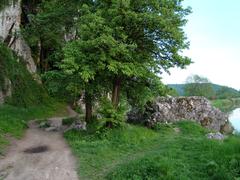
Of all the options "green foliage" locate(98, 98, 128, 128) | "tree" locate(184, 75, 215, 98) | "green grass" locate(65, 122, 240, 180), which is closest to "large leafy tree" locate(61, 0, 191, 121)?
"green foliage" locate(98, 98, 128, 128)

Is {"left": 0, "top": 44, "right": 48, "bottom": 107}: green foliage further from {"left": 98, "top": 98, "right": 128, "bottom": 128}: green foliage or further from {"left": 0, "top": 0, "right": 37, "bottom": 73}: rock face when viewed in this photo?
{"left": 98, "top": 98, "right": 128, "bottom": 128}: green foliage

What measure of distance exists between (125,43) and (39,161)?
680 cm

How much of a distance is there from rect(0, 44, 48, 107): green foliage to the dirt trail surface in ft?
30.8

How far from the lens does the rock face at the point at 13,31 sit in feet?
89.9

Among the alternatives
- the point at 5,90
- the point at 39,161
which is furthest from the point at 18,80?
the point at 39,161

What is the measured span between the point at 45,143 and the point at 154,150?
5.31 m

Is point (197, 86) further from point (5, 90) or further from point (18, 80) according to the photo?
point (5, 90)

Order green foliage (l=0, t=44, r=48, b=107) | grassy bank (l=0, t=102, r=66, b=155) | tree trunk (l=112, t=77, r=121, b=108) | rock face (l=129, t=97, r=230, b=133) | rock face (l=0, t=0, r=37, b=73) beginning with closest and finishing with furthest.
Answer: grassy bank (l=0, t=102, r=66, b=155) < tree trunk (l=112, t=77, r=121, b=108) < rock face (l=129, t=97, r=230, b=133) < green foliage (l=0, t=44, r=48, b=107) < rock face (l=0, t=0, r=37, b=73)

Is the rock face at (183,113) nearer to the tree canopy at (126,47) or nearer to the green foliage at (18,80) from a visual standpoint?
the tree canopy at (126,47)

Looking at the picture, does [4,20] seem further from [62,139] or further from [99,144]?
[99,144]

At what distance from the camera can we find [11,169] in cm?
1230

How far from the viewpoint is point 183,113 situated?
75.8ft

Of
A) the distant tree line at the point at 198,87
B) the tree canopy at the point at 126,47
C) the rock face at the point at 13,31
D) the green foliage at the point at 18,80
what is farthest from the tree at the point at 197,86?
the tree canopy at the point at 126,47

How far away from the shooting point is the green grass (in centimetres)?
1098
